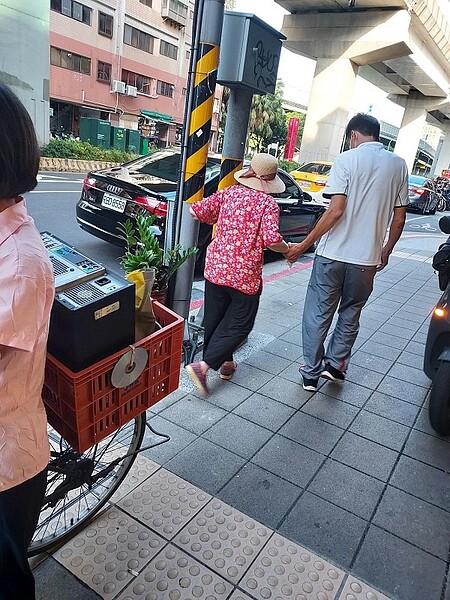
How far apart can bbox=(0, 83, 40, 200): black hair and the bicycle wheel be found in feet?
3.33

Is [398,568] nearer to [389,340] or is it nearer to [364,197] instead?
[364,197]

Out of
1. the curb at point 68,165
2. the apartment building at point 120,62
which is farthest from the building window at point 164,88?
the curb at point 68,165

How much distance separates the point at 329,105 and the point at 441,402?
17.8 meters

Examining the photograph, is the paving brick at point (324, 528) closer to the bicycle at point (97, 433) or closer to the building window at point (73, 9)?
the bicycle at point (97, 433)

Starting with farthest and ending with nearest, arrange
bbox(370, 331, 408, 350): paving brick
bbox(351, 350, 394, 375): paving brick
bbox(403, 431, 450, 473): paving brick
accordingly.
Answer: bbox(370, 331, 408, 350): paving brick < bbox(351, 350, 394, 375): paving brick < bbox(403, 431, 450, 473): paving brick

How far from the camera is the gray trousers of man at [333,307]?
300cm

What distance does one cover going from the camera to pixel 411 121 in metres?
27.6

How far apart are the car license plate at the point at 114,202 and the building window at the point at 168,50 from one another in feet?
97.3

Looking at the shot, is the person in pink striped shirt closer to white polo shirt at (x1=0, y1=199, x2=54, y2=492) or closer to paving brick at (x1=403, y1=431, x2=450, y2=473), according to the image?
white polo shirt at (x1=0, y1=199, x2=54, y2=492)

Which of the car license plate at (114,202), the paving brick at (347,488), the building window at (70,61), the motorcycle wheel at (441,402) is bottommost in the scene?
the paving brick at (347,488)

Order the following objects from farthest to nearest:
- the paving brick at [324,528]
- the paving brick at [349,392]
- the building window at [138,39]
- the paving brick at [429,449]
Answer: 1. the building window at [138,39]
2. the paving brick at [349,392]
3. the paving brick at [429,449]
4. the paving brick at [324,528]

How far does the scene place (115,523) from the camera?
1940 mm

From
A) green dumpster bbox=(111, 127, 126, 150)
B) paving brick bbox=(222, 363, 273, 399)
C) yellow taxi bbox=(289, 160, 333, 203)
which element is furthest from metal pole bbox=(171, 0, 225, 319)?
green dumpster bbox=(111, 127, 126, 150)

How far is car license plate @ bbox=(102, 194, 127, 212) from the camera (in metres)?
5.08
